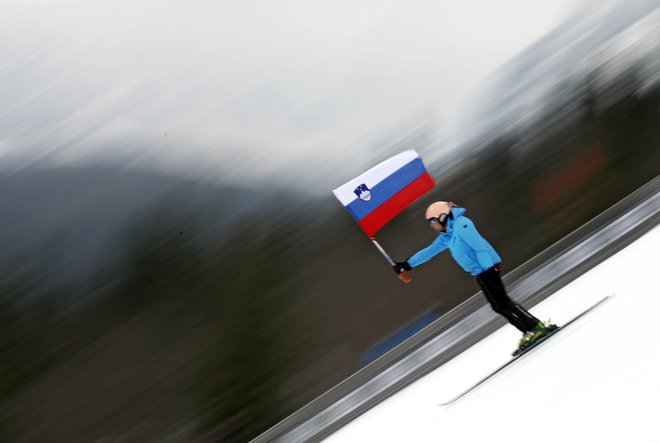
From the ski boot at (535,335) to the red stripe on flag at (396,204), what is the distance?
2.00ft

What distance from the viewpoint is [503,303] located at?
2.13m

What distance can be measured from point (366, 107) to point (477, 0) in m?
0.60

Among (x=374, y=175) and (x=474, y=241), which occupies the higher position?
(x=374, y=175)

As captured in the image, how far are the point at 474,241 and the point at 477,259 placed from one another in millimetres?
77

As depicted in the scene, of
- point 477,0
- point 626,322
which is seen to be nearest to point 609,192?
point 626,322

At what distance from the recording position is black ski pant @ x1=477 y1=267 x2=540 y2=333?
→ 2.11 m

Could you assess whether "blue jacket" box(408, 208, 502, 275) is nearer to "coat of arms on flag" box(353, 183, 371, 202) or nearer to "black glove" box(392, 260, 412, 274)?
"black glove" box(392, 260, 412, 274)

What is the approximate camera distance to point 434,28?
2.37 meters

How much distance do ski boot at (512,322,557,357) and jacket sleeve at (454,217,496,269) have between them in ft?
0.95

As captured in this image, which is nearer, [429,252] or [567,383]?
[567,383]

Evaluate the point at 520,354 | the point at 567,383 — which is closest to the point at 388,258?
the point at 520,354

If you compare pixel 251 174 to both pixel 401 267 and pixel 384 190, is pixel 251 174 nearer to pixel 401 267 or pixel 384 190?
pixel 384 190

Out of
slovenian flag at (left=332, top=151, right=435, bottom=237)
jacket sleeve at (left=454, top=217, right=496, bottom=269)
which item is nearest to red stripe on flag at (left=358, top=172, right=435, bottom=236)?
slovenian flag at (left=332, top=151, right=435, bottom=237)

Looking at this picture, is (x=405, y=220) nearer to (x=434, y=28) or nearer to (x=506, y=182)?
(x=506, y=182)
